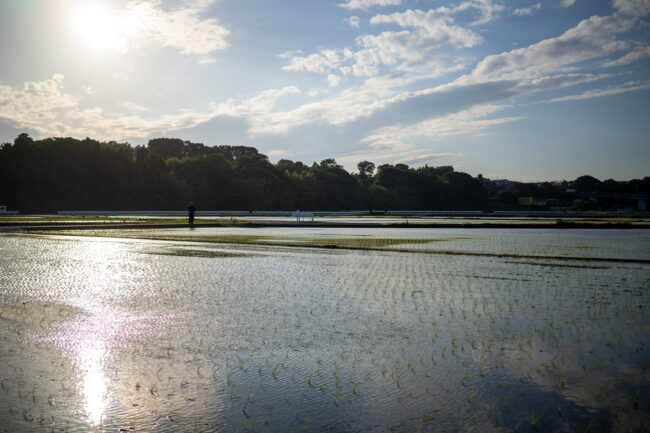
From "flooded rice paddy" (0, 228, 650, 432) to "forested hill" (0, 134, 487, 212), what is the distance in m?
73.6

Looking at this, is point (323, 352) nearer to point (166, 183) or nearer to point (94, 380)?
point (94, 380)

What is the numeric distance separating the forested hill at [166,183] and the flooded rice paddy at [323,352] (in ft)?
242

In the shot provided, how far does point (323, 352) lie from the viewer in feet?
19.5

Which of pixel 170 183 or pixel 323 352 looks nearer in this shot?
pixel 323 352

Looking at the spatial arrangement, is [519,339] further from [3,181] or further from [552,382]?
[3,181]

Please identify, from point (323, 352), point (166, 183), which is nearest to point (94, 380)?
point (323, 352)

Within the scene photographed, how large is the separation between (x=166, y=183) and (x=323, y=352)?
295 feet

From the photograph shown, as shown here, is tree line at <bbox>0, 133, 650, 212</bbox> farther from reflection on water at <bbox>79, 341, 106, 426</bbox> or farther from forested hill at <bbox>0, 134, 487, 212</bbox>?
reflection on water at <bbox>79, 341, 106, 426</bbox>

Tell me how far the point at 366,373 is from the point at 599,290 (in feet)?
23.4

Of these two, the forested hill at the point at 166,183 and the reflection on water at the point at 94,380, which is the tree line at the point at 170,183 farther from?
the reflection on water at the point at 94,380

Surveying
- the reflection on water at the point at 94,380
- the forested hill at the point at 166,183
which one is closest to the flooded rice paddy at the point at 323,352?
the reflection on water at the point at 94,380

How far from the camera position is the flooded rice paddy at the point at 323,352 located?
4.22 meters

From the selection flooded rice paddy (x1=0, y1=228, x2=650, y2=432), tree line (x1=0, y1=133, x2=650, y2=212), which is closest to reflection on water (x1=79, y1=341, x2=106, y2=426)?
flooded rice paddy (x1=0, y1=228, x2=650, y2=432)

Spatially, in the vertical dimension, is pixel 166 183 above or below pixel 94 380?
above
